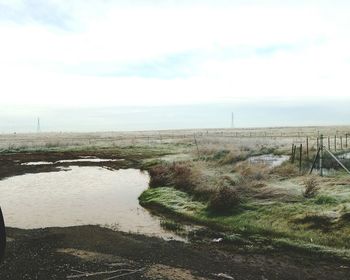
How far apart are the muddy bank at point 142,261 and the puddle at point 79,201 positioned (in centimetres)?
212

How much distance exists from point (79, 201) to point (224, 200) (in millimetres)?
8951

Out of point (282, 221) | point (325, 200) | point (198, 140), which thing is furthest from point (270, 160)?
point (198, 140)

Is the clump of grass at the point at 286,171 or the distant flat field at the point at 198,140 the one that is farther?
the distant flat field at the point at 198,140

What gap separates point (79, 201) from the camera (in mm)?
23688

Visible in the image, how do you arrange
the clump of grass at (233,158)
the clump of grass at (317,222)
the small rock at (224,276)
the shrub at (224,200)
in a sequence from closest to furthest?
the small rock at (224,276) → the clump of grass at (317,222) → the shrub at (224,200) → the clump of grass at (233,158)

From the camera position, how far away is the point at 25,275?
11492 millimetres

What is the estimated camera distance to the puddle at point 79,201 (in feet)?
60.5

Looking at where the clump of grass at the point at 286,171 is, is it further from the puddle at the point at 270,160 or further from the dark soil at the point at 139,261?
the dark soil at the point at 139,261

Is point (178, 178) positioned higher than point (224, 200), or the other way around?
point (178, 178)

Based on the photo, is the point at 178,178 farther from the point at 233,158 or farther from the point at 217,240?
the point at 217,240

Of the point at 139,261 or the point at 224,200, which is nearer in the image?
the point at 139,261

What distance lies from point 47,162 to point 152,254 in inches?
1425

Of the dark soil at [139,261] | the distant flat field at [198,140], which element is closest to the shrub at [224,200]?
the dark soil at [139,261]

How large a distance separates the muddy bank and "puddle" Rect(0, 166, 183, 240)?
212cm
